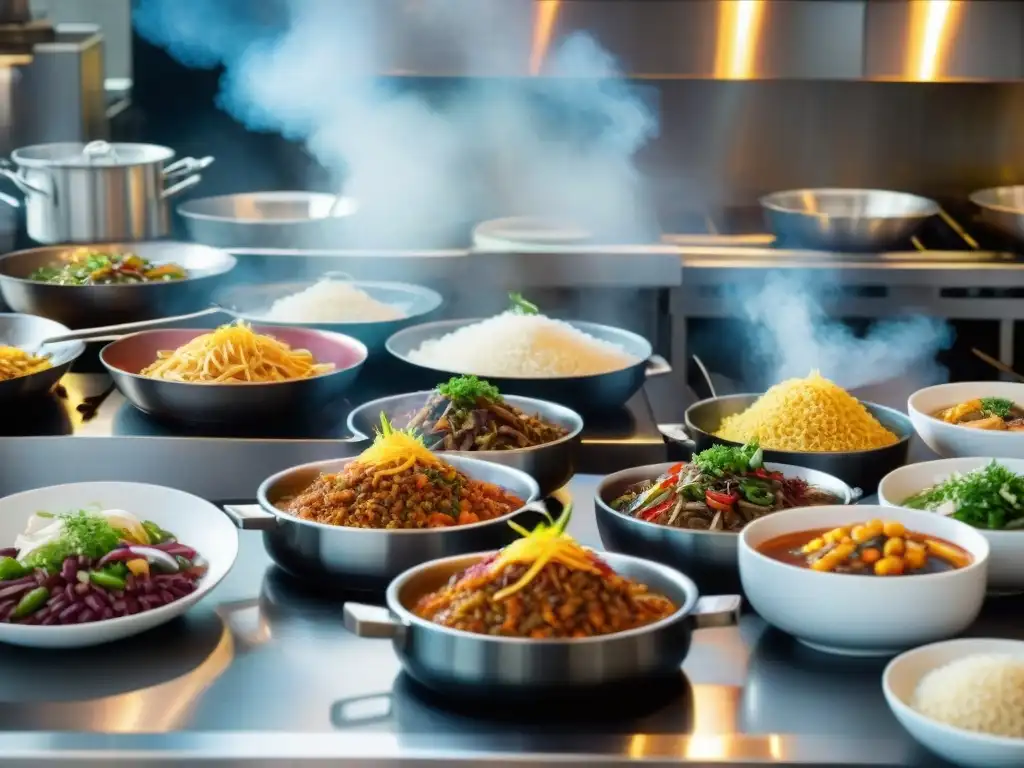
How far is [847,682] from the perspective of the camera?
202cm

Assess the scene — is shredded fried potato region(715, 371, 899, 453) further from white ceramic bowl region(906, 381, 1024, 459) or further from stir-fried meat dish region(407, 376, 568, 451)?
stir-fried meat dish region(407, 376, 568, 451)

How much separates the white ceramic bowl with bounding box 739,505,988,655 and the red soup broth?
4 centimetres

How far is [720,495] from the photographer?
232 cm

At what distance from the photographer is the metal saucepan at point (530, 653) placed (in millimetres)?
1848

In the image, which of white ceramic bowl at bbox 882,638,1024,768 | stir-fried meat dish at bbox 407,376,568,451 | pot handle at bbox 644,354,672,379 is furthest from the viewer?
pot handle at bbox 644,354,672,379

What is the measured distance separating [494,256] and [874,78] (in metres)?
1.56

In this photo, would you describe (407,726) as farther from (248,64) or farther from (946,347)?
(248,64)

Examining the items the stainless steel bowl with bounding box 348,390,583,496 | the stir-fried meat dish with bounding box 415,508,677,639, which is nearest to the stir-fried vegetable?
the stir-fried meat dish with bounding box 415,508,677,639

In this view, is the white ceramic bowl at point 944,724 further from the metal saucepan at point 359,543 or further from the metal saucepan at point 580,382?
the metal saucepan at point 580,382

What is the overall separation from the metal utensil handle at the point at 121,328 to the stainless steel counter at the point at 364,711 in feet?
4.06

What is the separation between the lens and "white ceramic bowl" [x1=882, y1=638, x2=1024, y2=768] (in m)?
1.71

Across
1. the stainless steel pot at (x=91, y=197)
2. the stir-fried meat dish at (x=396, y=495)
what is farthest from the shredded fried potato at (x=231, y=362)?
the stainless steel pot at (x=91, y=197)

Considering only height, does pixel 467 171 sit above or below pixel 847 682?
above

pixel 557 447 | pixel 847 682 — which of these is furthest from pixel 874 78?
pixel 847 682
